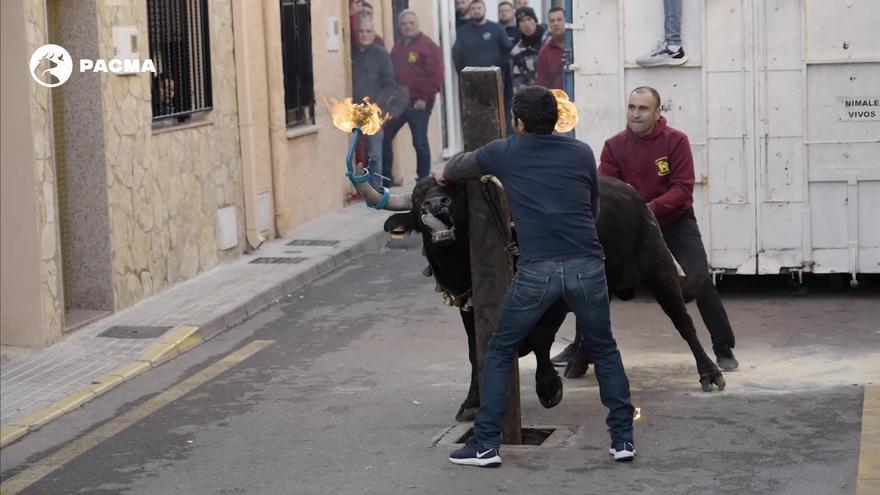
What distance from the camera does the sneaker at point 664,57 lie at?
12.8m

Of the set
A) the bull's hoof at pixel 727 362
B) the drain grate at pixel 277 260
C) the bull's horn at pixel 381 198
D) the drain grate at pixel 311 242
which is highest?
the bull's horn at pixel 381 198

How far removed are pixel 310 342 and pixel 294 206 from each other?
19.4 feet

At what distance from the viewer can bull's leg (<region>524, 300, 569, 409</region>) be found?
8.72 metres

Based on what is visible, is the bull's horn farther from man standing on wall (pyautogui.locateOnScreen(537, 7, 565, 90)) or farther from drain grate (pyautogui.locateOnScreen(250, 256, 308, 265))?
man standing on wall (pyautogui.locateOnScreen(537, 7, 565, 90))

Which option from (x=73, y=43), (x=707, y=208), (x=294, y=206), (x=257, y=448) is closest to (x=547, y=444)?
(x=257, y=448)

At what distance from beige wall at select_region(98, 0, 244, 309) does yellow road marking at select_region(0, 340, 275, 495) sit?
1.87m

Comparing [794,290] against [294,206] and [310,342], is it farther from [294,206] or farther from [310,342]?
[294,206]

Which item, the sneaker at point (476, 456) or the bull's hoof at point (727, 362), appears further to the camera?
the bull's hoof at point (727, 362)

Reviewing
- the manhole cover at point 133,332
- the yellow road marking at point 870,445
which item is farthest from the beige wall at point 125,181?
the yellow road marking at point 870,445

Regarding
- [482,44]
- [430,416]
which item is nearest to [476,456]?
[430,416]

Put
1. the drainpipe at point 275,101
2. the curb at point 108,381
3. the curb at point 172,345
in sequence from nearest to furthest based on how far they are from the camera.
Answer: the curb at point 108,381 → the curb at point 172,345 → the drainpipe at point 275,101

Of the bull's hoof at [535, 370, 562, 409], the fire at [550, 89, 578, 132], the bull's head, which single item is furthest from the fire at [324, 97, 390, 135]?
the bull's hoof at [535, 370, 562, 409]

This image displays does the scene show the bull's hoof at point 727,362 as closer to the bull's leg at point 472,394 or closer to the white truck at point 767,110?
the bull's leg at point 472,394

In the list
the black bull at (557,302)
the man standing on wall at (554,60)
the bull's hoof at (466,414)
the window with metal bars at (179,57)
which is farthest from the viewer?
the man standing on wall at (554,60)
